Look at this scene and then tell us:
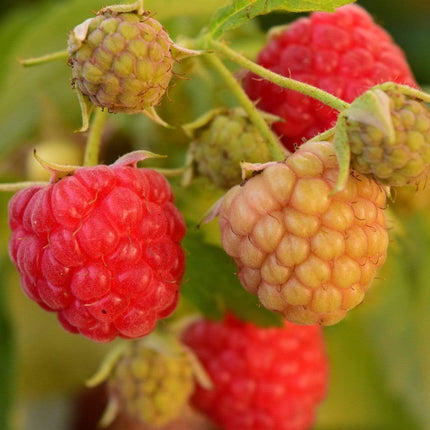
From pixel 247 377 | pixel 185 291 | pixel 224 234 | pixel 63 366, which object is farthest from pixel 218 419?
pixel 224 234

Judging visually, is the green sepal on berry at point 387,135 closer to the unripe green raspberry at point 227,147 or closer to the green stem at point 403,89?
the green stem at point 403,89

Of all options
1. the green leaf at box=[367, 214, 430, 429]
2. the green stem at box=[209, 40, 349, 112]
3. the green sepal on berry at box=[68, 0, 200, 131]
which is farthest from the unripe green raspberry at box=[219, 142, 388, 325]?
the green leaf at box=[367, 214, 430, 429]

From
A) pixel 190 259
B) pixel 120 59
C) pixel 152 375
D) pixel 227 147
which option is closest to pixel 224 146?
pixel 227 147

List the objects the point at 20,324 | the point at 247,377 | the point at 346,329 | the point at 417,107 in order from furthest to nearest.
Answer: the point at 346,329
the point at 20,324
the point at 247,377
the point at 417,107

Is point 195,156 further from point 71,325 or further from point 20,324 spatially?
point 20,324

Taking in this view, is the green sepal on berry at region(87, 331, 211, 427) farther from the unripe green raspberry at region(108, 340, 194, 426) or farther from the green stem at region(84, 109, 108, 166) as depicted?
the green stem at region(84, 109, 108, 166)

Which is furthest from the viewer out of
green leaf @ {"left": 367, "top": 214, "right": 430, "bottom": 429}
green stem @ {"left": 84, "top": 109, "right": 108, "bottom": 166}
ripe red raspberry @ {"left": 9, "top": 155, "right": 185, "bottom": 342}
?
green leaf @ {"left": 367, "top": 214, "right": 430, "bottom": 429}
